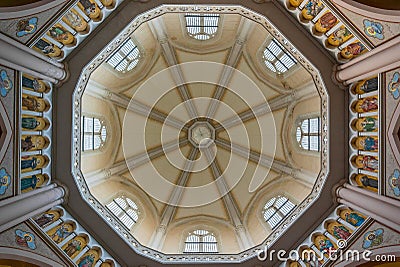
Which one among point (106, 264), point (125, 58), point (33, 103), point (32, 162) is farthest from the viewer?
point (125, 58)

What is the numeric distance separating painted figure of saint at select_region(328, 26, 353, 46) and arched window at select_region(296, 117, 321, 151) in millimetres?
4381

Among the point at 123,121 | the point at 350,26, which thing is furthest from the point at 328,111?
the point at 123,121

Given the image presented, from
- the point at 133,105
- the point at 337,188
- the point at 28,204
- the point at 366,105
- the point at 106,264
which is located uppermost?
the point at 133,105

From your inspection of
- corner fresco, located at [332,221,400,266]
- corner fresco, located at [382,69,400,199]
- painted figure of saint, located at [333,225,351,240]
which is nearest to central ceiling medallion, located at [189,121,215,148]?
painted figure of saint, located at [333,225,351,240]

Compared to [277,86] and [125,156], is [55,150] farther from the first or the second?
[277,86]

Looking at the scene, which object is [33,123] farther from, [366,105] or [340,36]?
[366,105]

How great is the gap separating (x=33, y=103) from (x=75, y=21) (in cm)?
299

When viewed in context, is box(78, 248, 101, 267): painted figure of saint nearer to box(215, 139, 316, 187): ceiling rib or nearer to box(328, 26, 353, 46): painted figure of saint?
box(215, 139, 316, 187): ceiling rib

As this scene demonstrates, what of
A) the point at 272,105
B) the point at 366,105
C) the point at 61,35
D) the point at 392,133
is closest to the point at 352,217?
the point at 392,133

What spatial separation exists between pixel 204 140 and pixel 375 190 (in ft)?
42.7

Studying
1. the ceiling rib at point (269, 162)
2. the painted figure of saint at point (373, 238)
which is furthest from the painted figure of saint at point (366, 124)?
the ceiling rib at point (269, 162)

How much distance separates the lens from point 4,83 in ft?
40.5

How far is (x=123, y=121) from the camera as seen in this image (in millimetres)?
22344

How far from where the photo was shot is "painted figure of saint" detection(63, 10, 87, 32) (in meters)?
13.9
